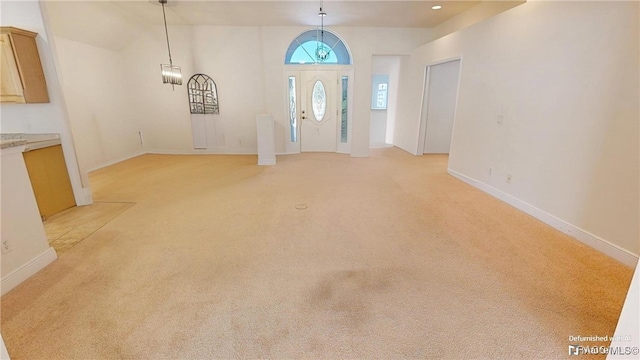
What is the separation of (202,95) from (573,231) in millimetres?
7209

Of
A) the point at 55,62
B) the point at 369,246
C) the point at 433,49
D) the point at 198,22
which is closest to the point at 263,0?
the point at 198,22

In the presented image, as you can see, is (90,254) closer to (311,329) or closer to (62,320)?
(62,320)

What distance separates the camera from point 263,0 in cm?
465

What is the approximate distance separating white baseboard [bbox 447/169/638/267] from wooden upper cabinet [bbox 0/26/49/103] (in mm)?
5894

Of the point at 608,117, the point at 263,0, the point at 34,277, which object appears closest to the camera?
the point at 34,277

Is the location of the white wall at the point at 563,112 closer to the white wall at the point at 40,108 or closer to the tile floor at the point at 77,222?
the tile floor at the point at 77,222

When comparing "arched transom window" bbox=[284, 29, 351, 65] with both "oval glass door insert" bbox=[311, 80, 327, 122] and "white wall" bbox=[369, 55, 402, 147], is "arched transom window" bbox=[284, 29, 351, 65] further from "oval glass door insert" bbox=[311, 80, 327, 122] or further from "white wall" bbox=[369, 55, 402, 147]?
"white wall" bbox=[369, 55, 402, 147]

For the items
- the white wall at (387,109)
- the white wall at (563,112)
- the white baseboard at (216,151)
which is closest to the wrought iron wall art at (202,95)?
the white baseboard at (216,151)

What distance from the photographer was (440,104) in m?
6.59

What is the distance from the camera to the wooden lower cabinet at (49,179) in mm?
3164

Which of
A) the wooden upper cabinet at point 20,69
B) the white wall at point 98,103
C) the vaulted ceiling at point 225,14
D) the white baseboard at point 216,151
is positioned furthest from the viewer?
the white baseboard at point 216,151

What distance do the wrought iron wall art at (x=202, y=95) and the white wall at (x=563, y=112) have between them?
217 inches

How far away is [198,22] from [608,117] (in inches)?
272

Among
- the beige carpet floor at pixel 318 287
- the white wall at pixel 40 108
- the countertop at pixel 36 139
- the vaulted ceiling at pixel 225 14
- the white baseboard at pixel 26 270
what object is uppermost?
the vaulted ceiling at pixel 225 14
